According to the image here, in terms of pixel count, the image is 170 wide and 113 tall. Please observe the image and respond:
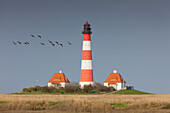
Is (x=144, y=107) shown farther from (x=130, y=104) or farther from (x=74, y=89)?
(x=74, y=89)

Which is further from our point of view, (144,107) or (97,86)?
(97,86)

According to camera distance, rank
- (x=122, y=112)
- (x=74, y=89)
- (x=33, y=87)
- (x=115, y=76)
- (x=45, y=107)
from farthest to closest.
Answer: (x=115, y=76), (x=33, y=87), (x=74, y=89), (x=45, y=107), (x=122, y=112)

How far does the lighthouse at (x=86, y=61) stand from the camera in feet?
286

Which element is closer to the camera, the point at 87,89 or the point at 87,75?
the point at 87,89

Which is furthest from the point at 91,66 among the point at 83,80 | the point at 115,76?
the point at 115,76

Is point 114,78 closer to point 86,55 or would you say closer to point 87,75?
point 87,75

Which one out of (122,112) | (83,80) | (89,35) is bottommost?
(122,112)

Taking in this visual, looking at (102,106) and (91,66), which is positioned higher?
(91,66)

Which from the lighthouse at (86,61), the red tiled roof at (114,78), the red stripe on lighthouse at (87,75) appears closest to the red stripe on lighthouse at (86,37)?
the lighthouse at (86,61)

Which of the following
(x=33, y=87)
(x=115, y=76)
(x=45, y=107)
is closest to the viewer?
(x=45, y=107)

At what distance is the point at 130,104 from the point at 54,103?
9131 millimetres

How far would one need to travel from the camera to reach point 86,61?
87062mm

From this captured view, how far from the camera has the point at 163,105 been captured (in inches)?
1710

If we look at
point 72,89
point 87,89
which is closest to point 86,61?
point 87,89
